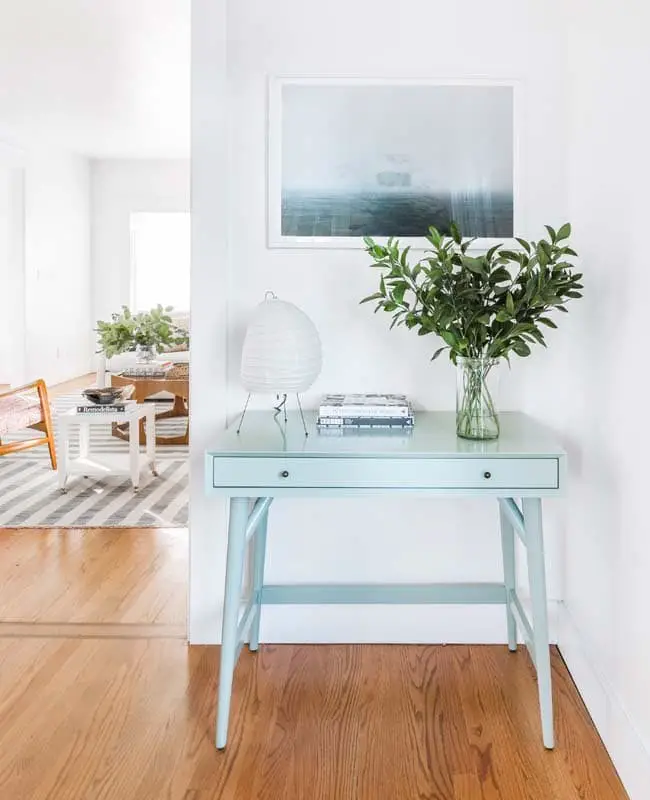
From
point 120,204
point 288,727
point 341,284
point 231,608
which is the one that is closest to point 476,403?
point 341,284

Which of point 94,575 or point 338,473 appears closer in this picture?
point 338,473

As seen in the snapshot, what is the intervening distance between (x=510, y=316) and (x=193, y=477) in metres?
1.12

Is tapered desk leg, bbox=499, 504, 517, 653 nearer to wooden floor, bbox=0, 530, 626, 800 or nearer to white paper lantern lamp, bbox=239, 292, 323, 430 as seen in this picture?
wooden floor, bbox=0, 530, 626, 800

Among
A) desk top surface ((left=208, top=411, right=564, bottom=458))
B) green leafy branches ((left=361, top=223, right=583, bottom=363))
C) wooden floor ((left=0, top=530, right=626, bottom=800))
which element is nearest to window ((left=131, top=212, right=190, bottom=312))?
wooden floor ((left=0, top=530, right=626, bottom=800))

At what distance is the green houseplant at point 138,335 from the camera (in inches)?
215

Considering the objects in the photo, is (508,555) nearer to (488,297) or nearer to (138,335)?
(488,297)

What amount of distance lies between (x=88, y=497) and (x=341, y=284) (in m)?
2.37

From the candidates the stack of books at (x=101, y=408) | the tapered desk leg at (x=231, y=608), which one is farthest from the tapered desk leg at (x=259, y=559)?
the stack of books at (x=101, y=408)

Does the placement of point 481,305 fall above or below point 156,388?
above

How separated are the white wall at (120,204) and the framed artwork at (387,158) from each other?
24.2 feet

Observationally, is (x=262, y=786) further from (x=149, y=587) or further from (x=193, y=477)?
(x=149, y=587)

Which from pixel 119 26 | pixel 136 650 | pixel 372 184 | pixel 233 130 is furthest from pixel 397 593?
pixel 119 26

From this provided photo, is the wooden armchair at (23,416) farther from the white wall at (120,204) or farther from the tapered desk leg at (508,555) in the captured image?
the white wall at (120,204)

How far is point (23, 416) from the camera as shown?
4332mm
